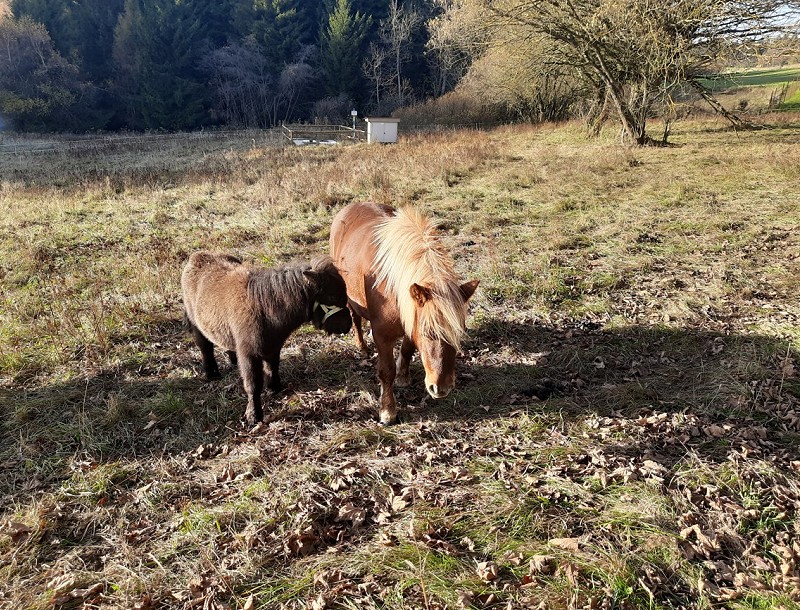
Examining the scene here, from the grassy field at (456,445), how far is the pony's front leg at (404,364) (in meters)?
0.20

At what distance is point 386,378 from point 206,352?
2.12m

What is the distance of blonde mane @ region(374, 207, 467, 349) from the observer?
330cm

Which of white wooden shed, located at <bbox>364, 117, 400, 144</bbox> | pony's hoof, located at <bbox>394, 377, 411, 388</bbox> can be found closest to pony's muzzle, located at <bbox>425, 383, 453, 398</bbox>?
pony's hoof, located at <bbox>394, 377, 411, 388</bbox>

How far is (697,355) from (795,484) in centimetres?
206

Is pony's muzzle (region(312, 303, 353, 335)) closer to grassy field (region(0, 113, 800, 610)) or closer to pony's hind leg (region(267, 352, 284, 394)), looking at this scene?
pony's hind leg (region(267, 352, 284, 394))

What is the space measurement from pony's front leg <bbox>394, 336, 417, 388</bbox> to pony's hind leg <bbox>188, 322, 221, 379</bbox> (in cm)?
205

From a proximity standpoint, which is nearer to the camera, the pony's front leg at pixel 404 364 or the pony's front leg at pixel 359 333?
the pony's front leg at pixel 404 364

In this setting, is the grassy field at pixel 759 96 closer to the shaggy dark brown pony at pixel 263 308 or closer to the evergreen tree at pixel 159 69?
the shaggy dark brown pony at pixel 263 308

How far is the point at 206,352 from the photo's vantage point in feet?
15.9

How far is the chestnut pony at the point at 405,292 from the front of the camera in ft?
11.0

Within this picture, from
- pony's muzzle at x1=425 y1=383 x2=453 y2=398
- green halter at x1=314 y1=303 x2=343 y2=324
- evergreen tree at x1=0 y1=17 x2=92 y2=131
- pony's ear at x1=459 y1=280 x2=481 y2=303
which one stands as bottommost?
pony's muzzle at x1=425 y1=383 x2=453 y2=398

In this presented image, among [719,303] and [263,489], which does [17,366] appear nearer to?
[263,489]

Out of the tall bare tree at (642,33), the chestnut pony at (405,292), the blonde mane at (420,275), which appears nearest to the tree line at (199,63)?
the tall bare tree at (642,33)

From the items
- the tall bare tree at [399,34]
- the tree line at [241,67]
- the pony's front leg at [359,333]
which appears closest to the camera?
the pony's front leg at [359,333]
